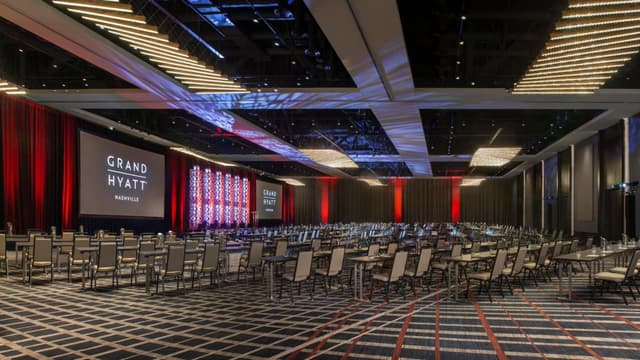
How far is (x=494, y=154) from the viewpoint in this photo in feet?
62.8

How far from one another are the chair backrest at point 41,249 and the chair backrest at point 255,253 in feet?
12.1

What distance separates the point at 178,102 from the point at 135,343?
8311 mm

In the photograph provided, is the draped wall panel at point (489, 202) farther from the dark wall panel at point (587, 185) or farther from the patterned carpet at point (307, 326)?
the patterned carpet at point (307, 326)

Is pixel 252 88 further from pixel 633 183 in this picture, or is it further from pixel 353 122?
pixel 633 183

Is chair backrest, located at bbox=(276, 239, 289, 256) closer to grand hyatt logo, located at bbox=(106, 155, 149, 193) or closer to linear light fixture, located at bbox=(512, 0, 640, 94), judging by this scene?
linear light fixture, located at bbox=(512, 0, 640, 94)

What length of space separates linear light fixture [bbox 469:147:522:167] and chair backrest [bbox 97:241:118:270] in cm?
1332

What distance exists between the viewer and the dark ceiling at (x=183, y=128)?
47.0 ft

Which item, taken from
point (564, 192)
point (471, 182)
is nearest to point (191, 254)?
point (564, 192)

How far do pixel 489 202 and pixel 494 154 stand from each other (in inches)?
836

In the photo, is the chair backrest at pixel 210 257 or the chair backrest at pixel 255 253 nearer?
the chair backrest at pixel 210 257

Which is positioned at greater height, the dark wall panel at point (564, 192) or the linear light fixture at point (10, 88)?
the linear light fixture at point (10, 88)

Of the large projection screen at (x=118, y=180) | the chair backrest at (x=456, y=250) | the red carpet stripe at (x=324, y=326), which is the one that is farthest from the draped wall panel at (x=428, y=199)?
the red carpet stripe at (x=324, y=326)

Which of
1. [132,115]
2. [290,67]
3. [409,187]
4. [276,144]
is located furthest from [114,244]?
[409,187]

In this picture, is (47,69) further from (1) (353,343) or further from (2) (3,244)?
(1) (353,343)
